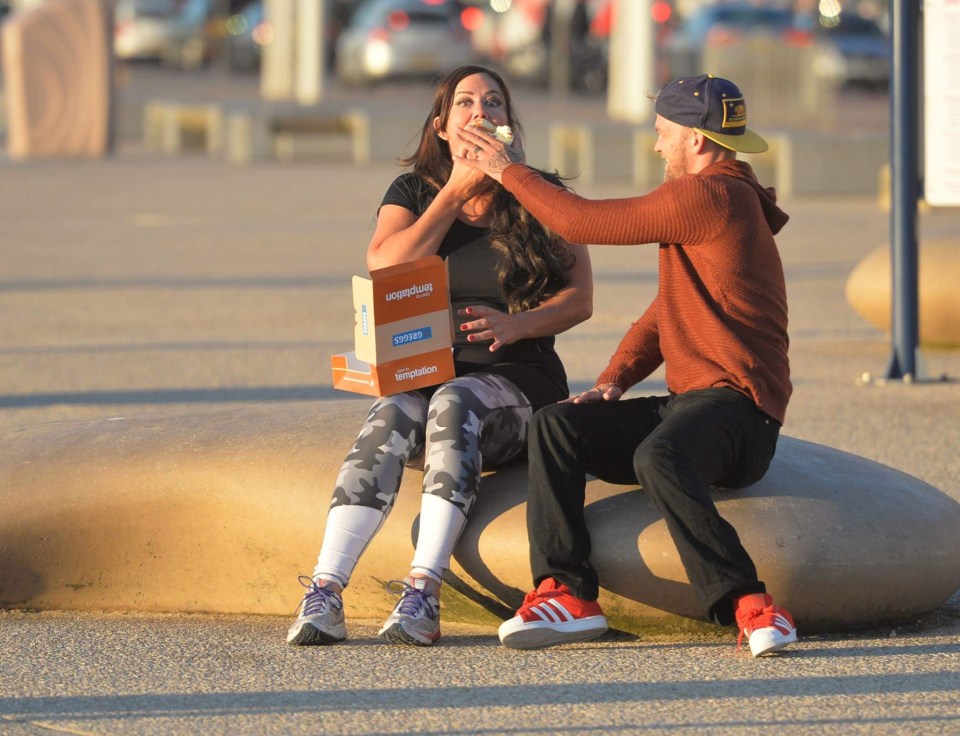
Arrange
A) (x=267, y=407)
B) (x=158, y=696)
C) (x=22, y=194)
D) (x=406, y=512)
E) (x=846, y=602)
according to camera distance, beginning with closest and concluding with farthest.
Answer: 1. (x=158, y=696)
2. (x=846, y=602)
3. (x=406, y=512)
4. (x=267, y=407)
5. (x=22, y=194)

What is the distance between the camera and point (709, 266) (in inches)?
174

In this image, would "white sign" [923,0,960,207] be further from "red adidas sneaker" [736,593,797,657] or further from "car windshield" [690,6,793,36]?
"car windshield" [690,6,793,36]

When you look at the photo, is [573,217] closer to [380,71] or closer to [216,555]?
[216,555]

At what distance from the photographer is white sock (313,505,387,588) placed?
14.5ft

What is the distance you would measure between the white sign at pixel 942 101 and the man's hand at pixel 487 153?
389 centimetres

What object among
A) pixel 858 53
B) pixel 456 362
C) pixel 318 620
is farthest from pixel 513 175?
pixel 858 53

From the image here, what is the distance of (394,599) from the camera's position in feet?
15.4

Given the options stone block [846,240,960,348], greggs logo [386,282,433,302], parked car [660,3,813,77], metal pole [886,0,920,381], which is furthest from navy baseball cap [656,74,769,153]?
parked car [660,3,813,77]

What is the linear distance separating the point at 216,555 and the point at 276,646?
0.53 m

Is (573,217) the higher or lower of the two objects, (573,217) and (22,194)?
the higher

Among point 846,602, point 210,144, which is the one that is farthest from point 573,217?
point 210,144

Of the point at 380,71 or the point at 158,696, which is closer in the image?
the point at 158,696

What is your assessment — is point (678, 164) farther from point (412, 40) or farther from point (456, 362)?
point (412, 40)

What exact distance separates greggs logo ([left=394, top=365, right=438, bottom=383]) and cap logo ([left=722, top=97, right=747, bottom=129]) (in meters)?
0.97
